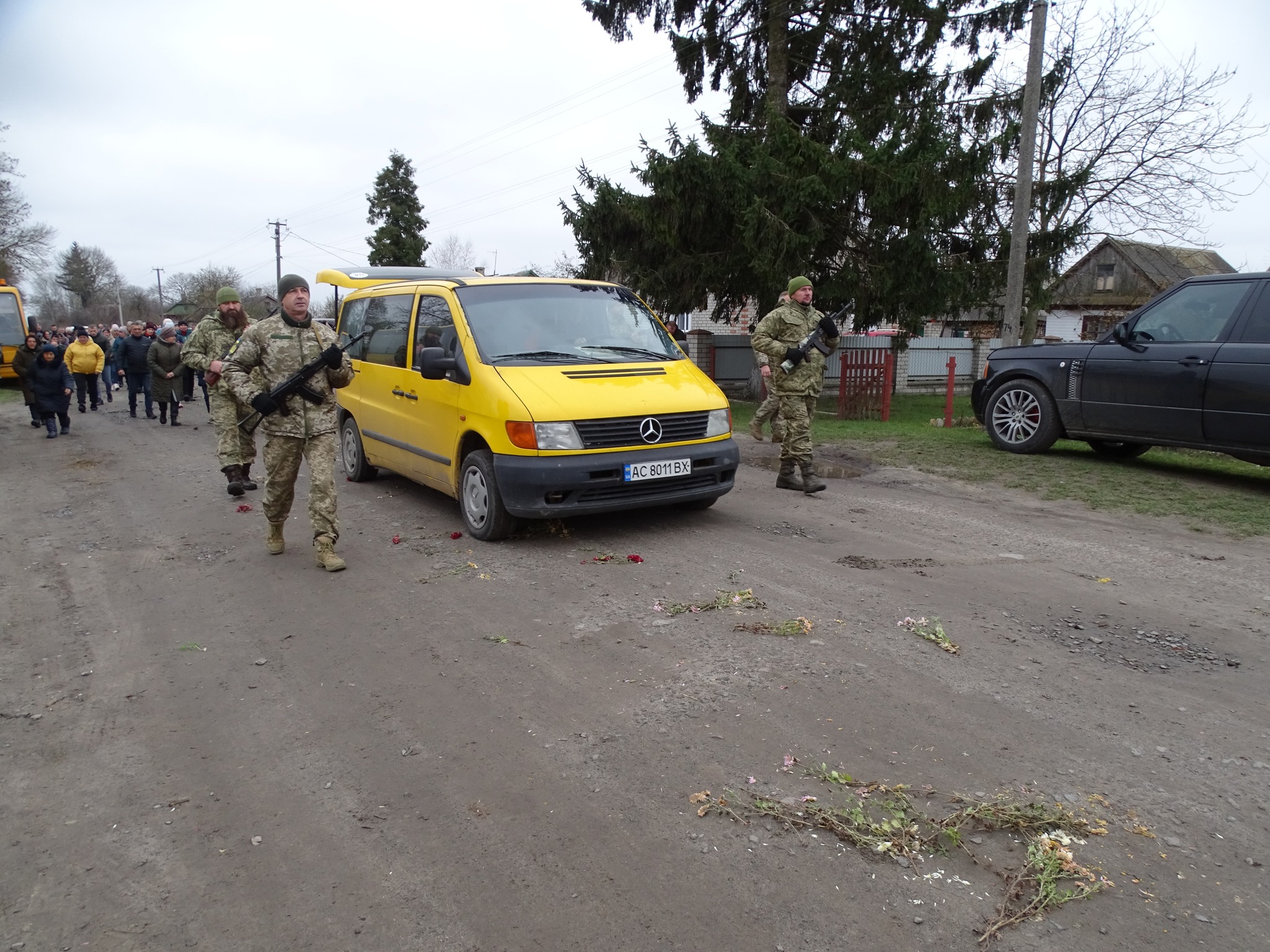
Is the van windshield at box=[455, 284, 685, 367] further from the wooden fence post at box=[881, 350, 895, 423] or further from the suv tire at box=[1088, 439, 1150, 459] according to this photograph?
the wooden fence post at box=[881, 350, 895, 423]

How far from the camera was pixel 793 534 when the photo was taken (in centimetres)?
684

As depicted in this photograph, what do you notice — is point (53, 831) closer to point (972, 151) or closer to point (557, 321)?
point (557, 321)

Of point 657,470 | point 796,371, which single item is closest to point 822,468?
point 796,371

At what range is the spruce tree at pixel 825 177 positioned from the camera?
15055 millimetres

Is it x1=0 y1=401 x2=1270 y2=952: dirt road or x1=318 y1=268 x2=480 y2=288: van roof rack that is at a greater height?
x1=318 y1=268 x2=480 y2=288: van roof rack

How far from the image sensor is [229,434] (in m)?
8.77

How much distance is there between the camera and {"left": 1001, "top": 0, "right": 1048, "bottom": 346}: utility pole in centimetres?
1358

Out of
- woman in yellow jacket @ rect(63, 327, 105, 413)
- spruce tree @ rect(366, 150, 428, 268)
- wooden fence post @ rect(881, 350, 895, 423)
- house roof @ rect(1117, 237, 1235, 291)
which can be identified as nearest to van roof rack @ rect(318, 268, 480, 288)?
woman in yellow jacket @ rect(63, 327, 105, 413)

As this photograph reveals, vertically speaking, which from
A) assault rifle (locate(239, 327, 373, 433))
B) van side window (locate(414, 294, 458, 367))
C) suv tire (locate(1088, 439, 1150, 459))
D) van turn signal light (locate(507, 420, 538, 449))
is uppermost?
van side window (locate(414, 294, 458, 367))

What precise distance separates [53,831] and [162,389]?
13.6 meters

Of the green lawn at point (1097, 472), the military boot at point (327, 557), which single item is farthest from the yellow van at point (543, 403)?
the green lawn at point (1097, 472)

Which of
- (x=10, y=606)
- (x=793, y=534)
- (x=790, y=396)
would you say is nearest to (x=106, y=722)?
(x=10, y=606)

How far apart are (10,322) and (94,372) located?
25.8ft

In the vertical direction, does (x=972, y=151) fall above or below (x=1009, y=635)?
above
